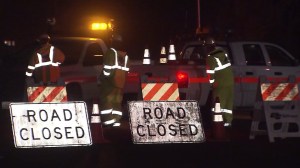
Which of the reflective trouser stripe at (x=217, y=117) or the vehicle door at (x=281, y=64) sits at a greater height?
the vehicle door at (x=281, y=64)

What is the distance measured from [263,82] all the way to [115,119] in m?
2.99

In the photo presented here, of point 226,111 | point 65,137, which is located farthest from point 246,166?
point 226,111

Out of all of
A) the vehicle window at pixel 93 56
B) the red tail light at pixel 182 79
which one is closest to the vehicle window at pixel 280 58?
the red tail light at pixel 182 79

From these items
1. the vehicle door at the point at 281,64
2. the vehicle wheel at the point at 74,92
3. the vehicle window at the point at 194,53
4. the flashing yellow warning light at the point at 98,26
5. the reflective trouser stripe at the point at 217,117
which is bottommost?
the vehicle wheel at the point at 74,92

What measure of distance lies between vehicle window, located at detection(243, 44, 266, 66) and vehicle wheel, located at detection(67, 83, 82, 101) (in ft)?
11.4

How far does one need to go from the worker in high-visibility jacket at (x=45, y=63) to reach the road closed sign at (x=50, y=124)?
359cm

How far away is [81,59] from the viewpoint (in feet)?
67.1

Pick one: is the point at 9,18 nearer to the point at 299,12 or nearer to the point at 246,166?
the point at 299,12

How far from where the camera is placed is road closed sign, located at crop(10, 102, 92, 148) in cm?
1356

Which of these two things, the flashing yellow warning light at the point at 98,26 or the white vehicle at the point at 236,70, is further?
the flashing yellow warning light at the point at 98,26

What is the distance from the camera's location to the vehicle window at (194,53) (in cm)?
1980

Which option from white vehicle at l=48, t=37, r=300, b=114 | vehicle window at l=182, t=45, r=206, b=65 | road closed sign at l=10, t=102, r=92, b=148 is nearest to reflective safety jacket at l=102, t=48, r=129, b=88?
white vehicle at l=48, t=37, r=300, b=114

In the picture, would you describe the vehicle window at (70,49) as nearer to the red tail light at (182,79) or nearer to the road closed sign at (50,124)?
the red tail light at (182,79)

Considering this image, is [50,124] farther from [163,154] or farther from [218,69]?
[218,69]
